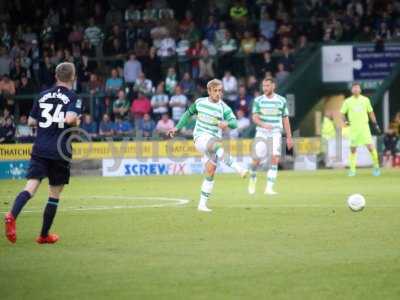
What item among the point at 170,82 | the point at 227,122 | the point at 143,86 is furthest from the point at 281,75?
the point at 227,122

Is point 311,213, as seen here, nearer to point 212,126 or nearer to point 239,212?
point 239,212

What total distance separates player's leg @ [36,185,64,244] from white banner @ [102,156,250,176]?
61.5 ft

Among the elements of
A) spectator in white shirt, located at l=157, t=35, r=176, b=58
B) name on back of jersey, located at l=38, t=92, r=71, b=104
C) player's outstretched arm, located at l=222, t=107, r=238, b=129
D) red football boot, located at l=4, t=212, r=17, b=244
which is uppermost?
spectator in white shirt, located at l=157, t=35, r=176, b=58

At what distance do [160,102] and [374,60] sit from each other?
24.8ft

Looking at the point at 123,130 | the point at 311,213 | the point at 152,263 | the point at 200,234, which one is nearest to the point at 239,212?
the point at 311,213

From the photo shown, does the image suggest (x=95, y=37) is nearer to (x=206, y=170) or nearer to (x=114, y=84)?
(x=114, y=84)

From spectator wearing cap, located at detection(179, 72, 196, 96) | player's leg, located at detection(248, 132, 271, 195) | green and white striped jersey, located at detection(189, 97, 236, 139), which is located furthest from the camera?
spectator wearing cap, located at detection(179, 72, 196, 96)

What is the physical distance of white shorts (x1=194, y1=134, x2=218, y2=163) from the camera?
54.1 ft

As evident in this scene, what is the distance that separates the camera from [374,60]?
112 feet

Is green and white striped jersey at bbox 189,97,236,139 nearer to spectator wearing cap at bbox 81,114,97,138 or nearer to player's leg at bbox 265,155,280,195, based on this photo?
player's leg at bbox 265,155,280,195

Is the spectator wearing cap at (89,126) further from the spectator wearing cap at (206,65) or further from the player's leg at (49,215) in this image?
the player's leg at (49,215)

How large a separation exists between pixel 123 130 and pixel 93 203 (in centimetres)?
1360

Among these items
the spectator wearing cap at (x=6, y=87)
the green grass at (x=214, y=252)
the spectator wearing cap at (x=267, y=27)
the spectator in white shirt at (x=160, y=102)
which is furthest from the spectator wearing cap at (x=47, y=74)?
the green grass at (x=214, y=252)

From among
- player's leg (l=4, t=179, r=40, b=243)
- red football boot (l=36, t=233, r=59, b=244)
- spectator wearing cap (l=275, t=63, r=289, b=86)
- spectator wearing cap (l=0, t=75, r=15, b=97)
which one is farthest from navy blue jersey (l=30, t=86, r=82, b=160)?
spectator wearing cap (l=275, t=63, r=289, b=86)
